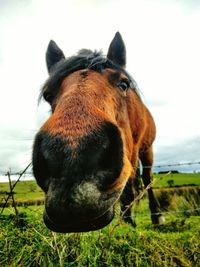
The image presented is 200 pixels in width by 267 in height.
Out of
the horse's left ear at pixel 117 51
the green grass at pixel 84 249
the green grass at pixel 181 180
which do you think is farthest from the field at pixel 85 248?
the green grass at pixel 181 180

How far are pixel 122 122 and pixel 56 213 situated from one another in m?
2.19

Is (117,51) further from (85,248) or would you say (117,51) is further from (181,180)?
(181,180)

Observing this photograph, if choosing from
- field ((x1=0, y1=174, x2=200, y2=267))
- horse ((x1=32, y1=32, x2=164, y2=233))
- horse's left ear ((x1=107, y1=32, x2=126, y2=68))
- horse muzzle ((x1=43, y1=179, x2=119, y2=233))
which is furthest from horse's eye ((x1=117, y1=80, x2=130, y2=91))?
horse muzzle ((x1=43, y1=179, x2=119, y2=233))

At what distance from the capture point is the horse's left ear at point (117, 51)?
514cm

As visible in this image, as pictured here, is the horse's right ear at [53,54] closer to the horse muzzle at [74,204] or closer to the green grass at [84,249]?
the green grass at [84,249]

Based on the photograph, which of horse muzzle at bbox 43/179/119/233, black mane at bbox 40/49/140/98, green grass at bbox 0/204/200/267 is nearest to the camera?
horse muzzle at bbox 43/179/119/233

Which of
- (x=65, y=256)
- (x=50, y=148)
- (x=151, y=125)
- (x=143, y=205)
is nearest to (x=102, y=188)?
(x=50, y=148)

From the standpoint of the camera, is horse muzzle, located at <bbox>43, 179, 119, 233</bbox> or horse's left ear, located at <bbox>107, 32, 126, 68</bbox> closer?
horse muzzle, located at <bbox>43, 179, 119, 233</bbox>

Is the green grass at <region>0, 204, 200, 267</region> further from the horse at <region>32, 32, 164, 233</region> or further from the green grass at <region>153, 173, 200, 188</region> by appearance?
the green grass at <region>153, 173, 200, 188</region>

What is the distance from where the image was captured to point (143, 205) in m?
11.5

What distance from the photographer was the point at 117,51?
5.16 m

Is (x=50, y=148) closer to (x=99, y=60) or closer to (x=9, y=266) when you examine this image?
(x=9, y=266)

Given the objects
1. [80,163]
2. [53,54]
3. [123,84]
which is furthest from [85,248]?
[53,54]

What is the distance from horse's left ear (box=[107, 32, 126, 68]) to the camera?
5.14 metres
